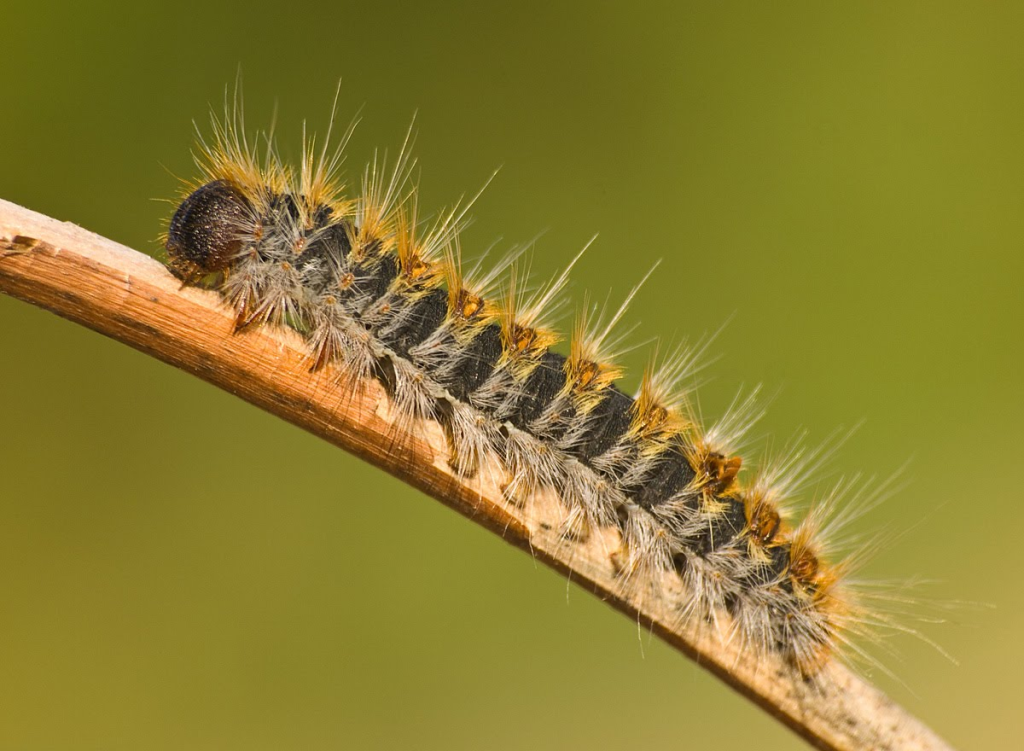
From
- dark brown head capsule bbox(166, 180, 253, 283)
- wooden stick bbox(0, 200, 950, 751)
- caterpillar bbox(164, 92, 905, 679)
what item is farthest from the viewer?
caterpillar bbox(164, 92, 905, 679)

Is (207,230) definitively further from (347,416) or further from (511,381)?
(511,381)

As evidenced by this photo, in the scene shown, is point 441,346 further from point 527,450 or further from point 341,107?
point 341,107

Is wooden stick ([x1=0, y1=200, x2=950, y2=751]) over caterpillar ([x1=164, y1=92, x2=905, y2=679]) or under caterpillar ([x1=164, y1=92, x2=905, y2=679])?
under

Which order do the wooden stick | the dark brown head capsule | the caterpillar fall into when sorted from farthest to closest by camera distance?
the caterpillar
the dark brown head capsule
the wooden stick

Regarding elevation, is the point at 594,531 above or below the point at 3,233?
above

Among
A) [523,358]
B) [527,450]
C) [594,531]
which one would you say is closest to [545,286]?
[523,358]

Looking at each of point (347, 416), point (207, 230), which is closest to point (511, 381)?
point (347, 416)

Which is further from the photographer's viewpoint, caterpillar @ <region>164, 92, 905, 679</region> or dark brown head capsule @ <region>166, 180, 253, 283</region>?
caterpillar @ <region>164, 92, 905, 679</region>
